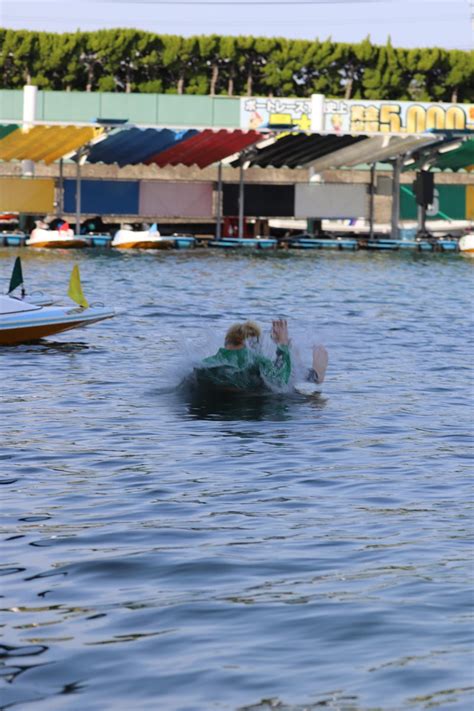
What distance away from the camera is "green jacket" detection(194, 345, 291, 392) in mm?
18688

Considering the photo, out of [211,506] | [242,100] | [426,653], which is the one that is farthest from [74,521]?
[242,100]

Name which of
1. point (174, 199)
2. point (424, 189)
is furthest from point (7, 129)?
point (424, 189)

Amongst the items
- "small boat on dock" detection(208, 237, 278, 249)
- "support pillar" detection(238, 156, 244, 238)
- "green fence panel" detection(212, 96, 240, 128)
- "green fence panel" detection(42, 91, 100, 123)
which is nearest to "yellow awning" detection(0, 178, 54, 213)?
"small boat on dock" detection(208, 237, 278, 249)

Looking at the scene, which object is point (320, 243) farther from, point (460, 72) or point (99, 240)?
point (460, 72)

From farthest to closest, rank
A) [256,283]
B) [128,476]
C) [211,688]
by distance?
[256,283] < [128,476] < [211,688]

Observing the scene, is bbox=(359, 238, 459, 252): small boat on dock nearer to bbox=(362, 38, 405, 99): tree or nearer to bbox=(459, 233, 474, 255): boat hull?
bbox=(459, 233, 474, 255): boat hull

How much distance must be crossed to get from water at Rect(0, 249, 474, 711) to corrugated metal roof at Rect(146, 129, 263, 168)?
39.7m

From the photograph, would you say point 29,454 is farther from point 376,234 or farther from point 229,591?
point 376,234

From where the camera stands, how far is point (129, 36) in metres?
101

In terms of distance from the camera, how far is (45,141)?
62.9 metres

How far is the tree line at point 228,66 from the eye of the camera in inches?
3888

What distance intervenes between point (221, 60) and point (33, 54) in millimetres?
13918

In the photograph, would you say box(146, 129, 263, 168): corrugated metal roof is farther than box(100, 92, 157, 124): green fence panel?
No

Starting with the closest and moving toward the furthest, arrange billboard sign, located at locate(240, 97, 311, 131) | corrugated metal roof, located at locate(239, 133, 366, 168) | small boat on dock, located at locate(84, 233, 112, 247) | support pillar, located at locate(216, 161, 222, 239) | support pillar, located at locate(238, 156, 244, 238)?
small boat on dock, located at locate(84, 233, 112, 247) → corrugated metal roof, located at locate(239, 133, 366, 168) → support pillar, located at locate(216, 161, 222, 239) → support pillar, located at locate(238, 156, 244, 238) → billboard sign, located at locate(240, 97, 311, 131)
